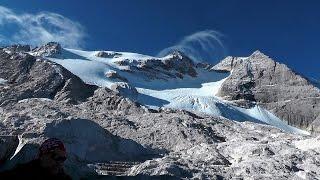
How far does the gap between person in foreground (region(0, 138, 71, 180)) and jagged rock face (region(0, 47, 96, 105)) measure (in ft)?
185

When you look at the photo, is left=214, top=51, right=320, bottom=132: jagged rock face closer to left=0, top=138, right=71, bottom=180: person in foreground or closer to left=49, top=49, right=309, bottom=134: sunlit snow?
left=49, top=49, right=309, bottom=134: sunlit snow

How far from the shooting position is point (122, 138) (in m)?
41.5

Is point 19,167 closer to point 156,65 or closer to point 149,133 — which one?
point 149,133

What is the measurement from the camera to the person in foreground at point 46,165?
6.66m

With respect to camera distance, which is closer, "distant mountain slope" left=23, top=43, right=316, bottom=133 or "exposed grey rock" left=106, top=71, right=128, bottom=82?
"distant mountain slope" left=23, top=43, right=316, bottom=133

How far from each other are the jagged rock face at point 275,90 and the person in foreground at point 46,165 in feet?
328

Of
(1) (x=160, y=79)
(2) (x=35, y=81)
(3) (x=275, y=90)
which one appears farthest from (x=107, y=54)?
(2) (x=35, y=81)

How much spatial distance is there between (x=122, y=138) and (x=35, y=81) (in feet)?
119

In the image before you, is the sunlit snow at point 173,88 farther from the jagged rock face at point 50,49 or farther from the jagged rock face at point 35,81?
the jagged rock face at point 35,81

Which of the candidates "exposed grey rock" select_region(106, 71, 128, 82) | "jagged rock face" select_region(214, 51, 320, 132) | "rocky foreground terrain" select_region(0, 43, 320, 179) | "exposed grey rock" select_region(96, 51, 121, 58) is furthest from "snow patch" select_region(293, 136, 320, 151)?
"exposed grey rock" select_region(96, 51, 121, 58)

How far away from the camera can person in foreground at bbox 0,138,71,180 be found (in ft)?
21.8

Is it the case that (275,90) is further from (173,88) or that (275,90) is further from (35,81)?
(35,81)

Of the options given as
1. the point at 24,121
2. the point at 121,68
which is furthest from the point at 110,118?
the point at 121,68

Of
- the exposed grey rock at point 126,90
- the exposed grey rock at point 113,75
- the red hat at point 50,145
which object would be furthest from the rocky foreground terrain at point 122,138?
the exposed grey rock at point 113,75
